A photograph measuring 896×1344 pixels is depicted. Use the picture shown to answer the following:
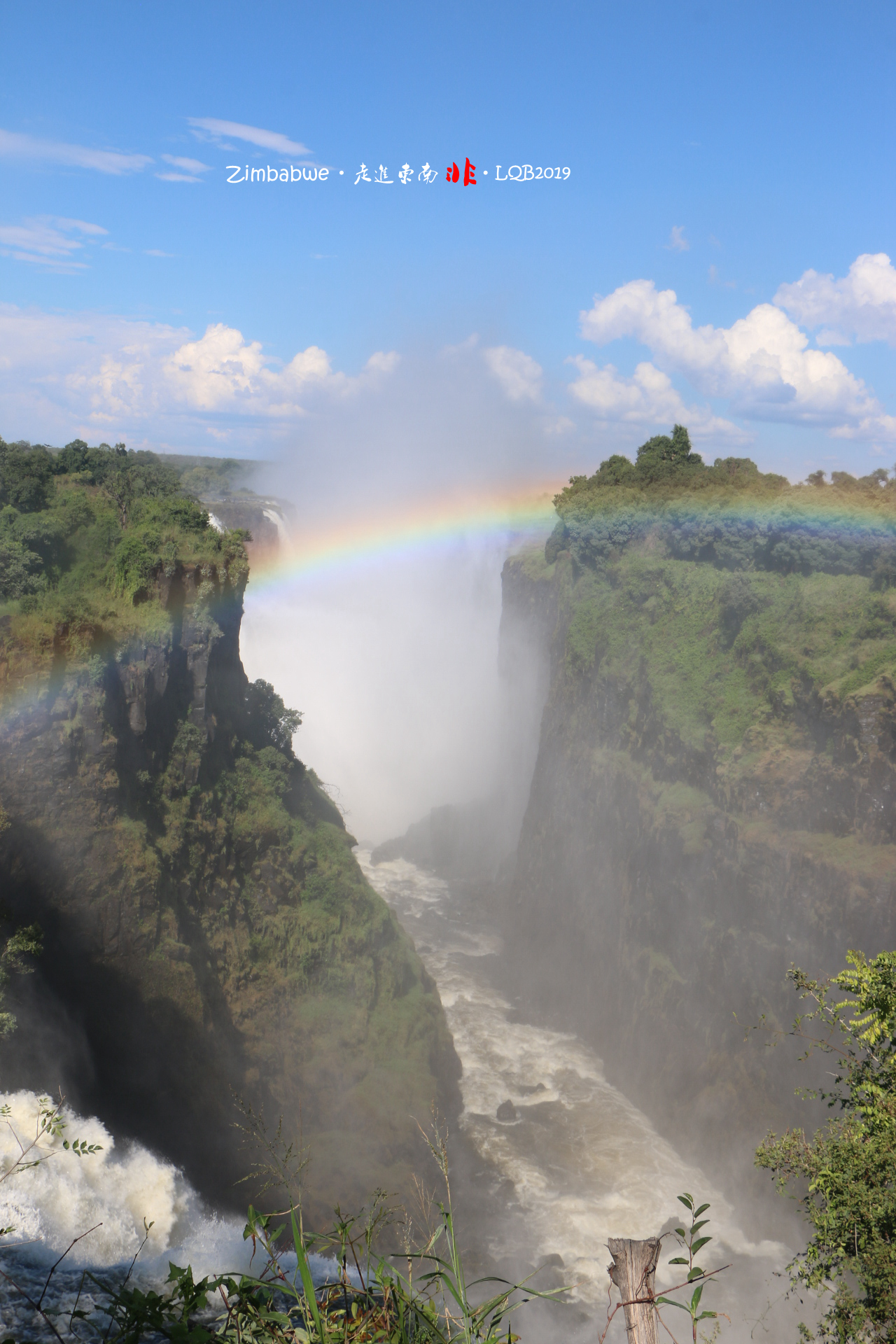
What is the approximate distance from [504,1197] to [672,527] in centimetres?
2647

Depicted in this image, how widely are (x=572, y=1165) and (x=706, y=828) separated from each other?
36.5ft

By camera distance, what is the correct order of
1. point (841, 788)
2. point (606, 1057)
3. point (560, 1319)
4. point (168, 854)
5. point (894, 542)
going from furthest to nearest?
1. point (606, 1057)
2. point (894, 542)
3. point (841, 788)
4. point (168, 854)
5. point (560, 1319)

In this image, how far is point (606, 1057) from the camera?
3098 centimetres

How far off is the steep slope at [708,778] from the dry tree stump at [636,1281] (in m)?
19.6

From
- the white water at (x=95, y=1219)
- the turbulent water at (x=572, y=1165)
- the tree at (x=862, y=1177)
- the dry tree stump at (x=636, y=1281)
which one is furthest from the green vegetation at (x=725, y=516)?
the dry tree stump at (x=636, y=1281)

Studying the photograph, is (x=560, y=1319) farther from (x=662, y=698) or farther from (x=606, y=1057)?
(x=662, y=698)

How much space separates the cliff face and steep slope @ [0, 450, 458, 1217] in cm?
760

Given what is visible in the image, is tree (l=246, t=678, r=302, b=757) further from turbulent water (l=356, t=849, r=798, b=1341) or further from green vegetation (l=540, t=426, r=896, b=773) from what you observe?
green vegetation (l=540, t=426, r=896, b=773)

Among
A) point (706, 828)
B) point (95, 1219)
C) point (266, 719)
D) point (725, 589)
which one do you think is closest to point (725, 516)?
point (725, 589)

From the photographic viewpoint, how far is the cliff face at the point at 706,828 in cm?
2347

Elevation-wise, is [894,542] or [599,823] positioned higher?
[894,542]

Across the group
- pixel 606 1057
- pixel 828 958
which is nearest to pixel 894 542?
pixel 828 958

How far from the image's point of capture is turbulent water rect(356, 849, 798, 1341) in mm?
21156

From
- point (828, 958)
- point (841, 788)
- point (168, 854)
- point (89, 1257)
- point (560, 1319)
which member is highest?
point (841, 788)
